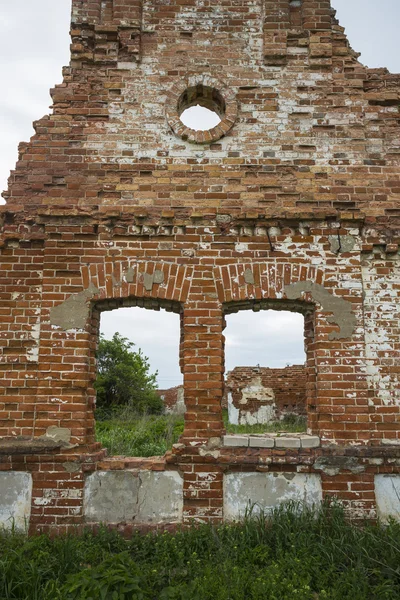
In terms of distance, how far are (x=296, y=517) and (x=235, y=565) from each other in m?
0.98

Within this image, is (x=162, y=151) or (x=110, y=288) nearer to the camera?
(x=110, y=288)

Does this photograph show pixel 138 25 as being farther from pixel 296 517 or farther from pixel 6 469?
pixel 296 517

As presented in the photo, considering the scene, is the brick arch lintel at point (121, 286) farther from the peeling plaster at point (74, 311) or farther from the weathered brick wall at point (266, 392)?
the weathered brick wall at point (266, 392)

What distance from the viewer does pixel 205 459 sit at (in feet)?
16.0

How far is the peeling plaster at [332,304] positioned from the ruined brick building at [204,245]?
2 centimetres

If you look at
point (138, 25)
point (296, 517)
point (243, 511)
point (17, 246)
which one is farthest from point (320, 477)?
point (138, 25)

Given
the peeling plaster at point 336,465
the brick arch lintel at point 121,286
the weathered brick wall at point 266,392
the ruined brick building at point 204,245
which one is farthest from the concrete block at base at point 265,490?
the weathered brick wall at point 266,392

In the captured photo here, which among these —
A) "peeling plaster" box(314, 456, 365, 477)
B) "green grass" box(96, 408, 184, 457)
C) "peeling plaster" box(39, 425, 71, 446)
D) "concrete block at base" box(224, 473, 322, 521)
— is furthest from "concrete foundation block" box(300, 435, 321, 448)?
"green grass" box(96, 408, 184, 457)

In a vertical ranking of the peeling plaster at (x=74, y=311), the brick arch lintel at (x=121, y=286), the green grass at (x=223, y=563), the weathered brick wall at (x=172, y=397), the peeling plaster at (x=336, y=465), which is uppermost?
the brick arch lintel at (x=121, y=286)

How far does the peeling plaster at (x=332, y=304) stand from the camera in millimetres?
5188

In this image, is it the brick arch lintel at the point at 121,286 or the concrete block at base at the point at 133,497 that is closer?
the concrete block at base at the point at 133,497

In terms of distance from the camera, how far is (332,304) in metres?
5.24

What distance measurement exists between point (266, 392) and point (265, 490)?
1210 cm

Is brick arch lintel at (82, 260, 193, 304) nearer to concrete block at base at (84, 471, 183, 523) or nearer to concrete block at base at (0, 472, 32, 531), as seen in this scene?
concrete block at base at (84, 471, 183, 523)
